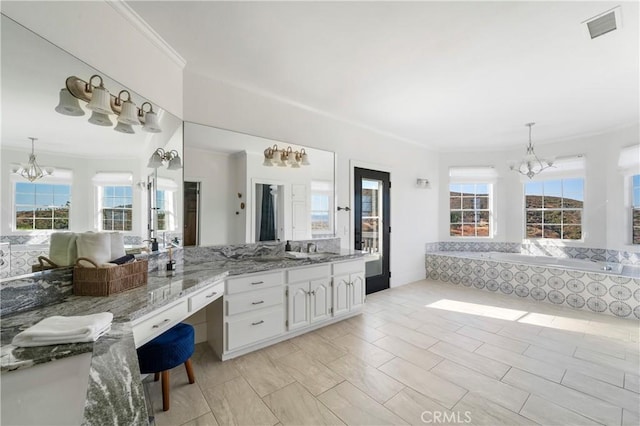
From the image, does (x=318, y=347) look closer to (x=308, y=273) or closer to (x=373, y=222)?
(x=308, y=273)

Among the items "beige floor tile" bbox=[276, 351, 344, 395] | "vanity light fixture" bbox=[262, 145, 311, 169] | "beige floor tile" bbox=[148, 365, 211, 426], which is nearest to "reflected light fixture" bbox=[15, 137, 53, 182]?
"beige floor tile" bbox=[148, 365, 211, 426]

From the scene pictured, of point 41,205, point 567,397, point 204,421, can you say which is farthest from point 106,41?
point 567,397

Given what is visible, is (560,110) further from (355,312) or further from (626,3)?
(355,312)

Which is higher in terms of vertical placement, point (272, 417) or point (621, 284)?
point (621, 284)

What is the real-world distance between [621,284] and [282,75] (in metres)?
4.85

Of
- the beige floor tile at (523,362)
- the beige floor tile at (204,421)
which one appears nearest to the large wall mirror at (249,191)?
the beige floor tile at (204,421)

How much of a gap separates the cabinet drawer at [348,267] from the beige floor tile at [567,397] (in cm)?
166

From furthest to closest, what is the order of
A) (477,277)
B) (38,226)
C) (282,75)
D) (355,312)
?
1. (477,277)
2. (355,312)
3. (282,75)
4. (38,226)

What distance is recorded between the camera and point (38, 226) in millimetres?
1337

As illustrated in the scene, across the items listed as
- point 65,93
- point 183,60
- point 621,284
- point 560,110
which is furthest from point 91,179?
point 621,284

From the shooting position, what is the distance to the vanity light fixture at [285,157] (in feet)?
9.77

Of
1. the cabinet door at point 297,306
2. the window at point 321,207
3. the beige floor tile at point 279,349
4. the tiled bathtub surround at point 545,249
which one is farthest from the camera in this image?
the tiled bathtub surround at point 545,249

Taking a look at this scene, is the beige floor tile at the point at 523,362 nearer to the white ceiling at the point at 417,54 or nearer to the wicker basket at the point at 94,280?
the white ceiling at the point at 417,54

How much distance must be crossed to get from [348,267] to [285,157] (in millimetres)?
1556
